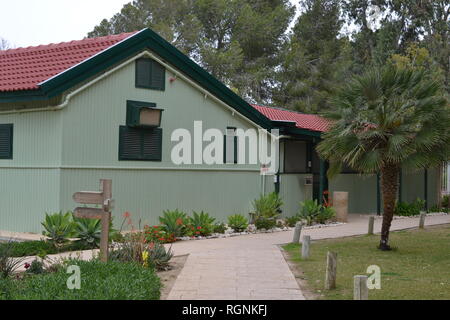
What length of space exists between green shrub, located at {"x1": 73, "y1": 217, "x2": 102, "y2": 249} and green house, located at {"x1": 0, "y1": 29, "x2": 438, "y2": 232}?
177 centimetres

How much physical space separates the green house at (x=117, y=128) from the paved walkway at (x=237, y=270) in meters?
2.77

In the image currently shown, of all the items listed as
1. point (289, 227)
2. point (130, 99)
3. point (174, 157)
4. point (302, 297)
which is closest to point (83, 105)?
point (130, 99)

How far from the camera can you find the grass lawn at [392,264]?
931 centimetres

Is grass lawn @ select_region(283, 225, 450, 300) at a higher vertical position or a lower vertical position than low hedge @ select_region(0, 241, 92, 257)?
lower

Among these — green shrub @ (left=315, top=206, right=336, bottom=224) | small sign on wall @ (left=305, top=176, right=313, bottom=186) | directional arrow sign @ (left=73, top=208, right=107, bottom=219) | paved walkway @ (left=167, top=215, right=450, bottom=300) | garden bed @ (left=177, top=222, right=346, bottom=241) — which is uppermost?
small sign on wall @ (left=305, top=176, right=313, bottom=186)

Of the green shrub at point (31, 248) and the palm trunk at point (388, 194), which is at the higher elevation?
the palm trunk at point (388, 194)

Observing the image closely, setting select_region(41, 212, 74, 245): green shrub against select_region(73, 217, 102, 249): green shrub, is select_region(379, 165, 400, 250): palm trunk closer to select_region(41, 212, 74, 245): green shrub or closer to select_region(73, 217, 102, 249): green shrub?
select_region(73, 217, 102, 249): green shrub

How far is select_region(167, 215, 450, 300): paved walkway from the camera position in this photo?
905 centimetres

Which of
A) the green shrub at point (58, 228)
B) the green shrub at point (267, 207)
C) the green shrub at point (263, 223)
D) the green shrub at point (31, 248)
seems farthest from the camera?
the green shrub at point (267, 207)

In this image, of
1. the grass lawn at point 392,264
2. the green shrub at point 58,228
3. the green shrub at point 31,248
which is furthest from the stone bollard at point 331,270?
the green shrub at point 58,228

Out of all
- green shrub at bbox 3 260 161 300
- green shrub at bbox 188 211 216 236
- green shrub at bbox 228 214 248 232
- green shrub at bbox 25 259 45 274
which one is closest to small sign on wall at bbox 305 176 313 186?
green shrub at bbox 228 214 248 232

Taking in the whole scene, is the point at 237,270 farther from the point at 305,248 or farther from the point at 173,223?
the point at 173,223

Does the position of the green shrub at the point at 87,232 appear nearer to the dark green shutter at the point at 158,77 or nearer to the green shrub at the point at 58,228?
the green shrub at the point at 58,228

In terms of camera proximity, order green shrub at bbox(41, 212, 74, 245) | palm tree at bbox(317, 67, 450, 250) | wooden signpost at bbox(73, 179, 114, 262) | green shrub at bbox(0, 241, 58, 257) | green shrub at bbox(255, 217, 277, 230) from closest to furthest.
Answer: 1. wooden signpost at bbox(73, 179, 114, 262)
2. green shrub at bbox(0, 241, 58, 257)
3. green shrub at bbox(41, 212, 74, 245)
4. palm tree at bbox(317, 67, 450, 250)
5. green shrub at bbox(255, 217, 277, 230)
